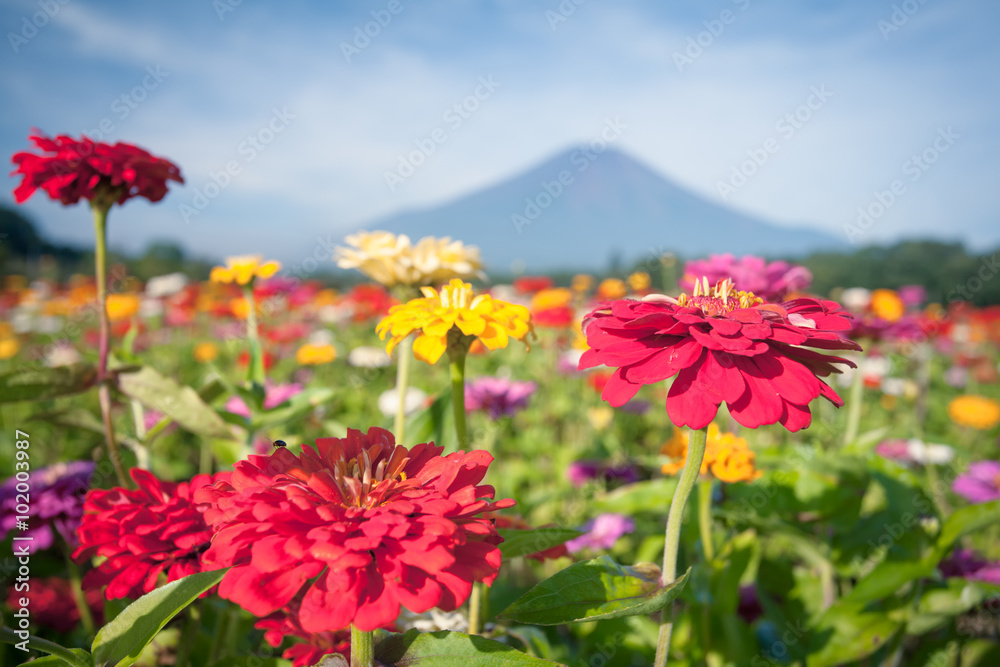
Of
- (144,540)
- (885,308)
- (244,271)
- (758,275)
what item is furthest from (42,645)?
(885,308)

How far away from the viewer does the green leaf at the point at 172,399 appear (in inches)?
53.0

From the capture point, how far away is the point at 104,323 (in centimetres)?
134

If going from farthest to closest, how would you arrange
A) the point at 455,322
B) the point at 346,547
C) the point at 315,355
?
the point at 315,355 < the point at 455,322 < the point at 346,547

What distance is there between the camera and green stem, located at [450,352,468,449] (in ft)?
3.46

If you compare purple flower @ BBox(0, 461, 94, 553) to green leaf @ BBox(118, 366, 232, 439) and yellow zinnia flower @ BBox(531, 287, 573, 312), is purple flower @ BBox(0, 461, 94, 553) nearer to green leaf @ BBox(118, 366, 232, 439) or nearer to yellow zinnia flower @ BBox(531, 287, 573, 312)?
green leaf @ BBox(118, 366, 232, 439)

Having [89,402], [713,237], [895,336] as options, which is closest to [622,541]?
[895,336]

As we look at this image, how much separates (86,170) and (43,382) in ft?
1.66

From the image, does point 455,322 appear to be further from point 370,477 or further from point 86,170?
point 86,170

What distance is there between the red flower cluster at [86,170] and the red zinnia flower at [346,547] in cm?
96

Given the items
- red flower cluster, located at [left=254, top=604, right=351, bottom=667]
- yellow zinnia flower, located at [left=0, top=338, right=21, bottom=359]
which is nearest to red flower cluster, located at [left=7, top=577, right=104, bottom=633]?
red flower cluster, located at [left=254, top=604, right=351, bottom=667]

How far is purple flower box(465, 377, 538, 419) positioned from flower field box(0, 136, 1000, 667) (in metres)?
0.01

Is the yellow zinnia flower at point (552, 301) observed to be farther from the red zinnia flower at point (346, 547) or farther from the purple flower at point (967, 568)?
the red zinnia flower at point (346, 547)

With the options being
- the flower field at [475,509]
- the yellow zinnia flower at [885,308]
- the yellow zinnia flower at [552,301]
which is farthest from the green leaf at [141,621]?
the yellow zinnia flower at [552,301]

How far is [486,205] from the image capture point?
74.8 m
